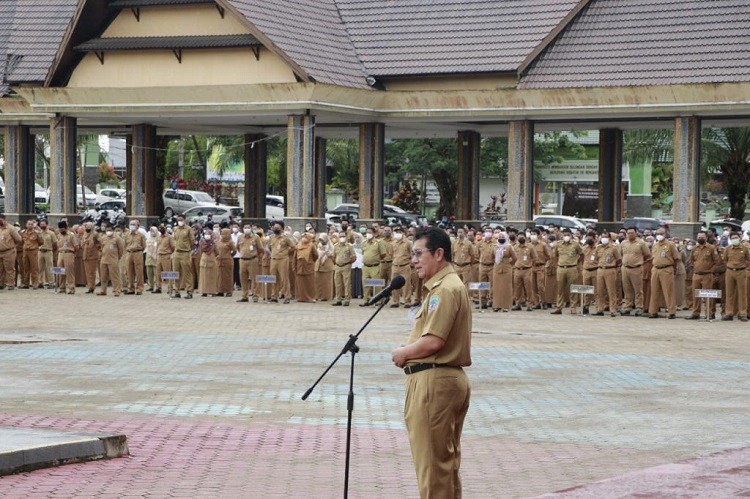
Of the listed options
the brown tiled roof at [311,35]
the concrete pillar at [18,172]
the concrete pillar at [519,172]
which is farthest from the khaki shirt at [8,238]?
the concrete pillar at [519,172]

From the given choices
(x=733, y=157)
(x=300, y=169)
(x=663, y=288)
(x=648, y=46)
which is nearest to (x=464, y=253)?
(x=663, y=288)

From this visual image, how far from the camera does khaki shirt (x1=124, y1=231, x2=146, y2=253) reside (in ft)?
109

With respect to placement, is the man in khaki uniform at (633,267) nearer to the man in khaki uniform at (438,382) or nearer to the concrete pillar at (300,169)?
the concrete pillar at (300,169)

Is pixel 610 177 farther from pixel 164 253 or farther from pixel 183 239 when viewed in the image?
pixel 164 253

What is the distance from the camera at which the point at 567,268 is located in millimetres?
29875

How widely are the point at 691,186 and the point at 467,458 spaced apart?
2634cm

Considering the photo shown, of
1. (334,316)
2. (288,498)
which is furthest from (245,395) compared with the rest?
(334,316)

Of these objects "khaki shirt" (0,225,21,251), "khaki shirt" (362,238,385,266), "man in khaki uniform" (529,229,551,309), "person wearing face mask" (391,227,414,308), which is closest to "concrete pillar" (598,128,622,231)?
"man in khaki uniform" (529,229,551,309)

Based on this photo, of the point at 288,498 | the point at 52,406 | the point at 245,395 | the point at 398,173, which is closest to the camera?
the point at 288,498

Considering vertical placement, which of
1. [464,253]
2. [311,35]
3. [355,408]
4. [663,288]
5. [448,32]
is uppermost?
[448,32]

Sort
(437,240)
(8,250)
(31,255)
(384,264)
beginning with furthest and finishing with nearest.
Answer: (31,255) < (8,250) < (384,264) < (437,240)

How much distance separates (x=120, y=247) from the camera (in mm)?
33125

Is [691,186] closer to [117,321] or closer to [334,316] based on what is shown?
[334,316]

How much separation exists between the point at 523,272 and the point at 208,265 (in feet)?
26.3
